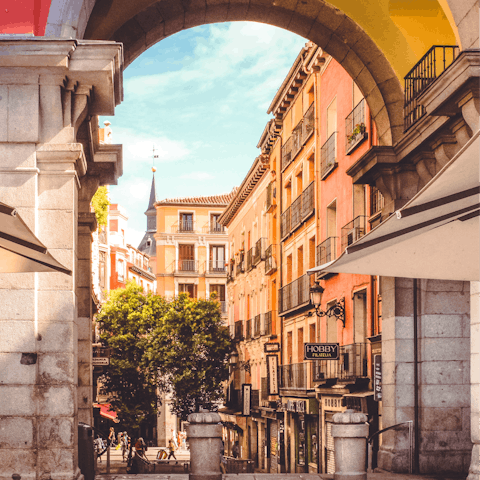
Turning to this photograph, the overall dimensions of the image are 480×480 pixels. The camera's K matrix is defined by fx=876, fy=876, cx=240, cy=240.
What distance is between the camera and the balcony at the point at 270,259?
41.8 m

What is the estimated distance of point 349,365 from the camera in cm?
2583

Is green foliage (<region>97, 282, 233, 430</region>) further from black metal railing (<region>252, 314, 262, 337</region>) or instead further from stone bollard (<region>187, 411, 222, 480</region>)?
stone bollard (<region>187, 411, 222, 480</region>)

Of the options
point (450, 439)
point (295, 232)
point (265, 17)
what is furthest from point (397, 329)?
point (295, 232)

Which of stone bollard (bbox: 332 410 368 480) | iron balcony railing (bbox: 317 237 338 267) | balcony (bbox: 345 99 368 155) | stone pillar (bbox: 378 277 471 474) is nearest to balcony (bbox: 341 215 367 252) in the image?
iron balcony railing (bbox: 317 237 338 267)

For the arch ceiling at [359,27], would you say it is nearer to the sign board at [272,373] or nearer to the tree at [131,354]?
the sign board at [272,373]

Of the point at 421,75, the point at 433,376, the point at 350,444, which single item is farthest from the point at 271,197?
the point at 350,444

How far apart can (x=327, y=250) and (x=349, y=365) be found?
5011 mm

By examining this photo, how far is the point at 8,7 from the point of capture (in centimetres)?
1156

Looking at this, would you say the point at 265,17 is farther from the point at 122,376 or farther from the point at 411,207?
the point at 122,376

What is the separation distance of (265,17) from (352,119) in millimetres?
11356

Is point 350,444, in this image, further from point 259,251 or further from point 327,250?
point 259,251

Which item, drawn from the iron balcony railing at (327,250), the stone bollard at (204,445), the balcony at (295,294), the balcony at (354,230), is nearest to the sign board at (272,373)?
the balcony at (295,294)

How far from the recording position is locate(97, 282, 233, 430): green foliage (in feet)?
151

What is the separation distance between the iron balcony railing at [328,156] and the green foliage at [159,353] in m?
18.8
